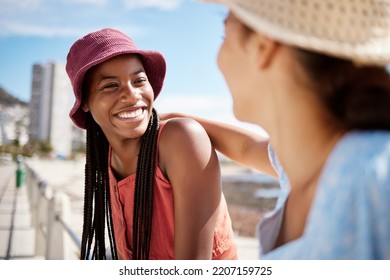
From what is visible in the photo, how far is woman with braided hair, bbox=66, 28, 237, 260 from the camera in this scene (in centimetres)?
129

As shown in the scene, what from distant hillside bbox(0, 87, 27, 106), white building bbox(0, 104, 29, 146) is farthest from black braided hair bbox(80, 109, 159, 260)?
white building bbox(0, 104, 29, 146)

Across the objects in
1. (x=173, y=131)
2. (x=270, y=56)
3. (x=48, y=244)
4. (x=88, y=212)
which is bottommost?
(x=48, y=244)

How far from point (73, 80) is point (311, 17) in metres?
0.91

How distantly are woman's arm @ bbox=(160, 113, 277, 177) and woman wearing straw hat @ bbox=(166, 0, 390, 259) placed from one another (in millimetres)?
531

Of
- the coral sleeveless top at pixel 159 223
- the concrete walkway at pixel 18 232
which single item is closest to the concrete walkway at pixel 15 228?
the concrete walkway at pixel 18 232

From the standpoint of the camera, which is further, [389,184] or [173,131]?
[173,131]

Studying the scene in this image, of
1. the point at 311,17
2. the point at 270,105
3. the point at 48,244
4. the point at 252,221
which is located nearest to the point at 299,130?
the point at 270,105

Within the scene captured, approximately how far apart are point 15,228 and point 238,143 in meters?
3.42

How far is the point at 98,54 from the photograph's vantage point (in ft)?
4.45

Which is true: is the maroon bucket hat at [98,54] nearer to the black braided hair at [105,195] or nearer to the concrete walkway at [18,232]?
the black braided hair at [105,195]

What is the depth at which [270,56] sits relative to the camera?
799 millimetres

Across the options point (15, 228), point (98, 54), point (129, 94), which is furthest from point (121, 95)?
point (15, 228)

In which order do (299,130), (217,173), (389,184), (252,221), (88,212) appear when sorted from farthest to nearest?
(252,221)
(88,212)
(217,173)
(299,130)
(389,184)

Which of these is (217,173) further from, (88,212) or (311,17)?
(311,17)
